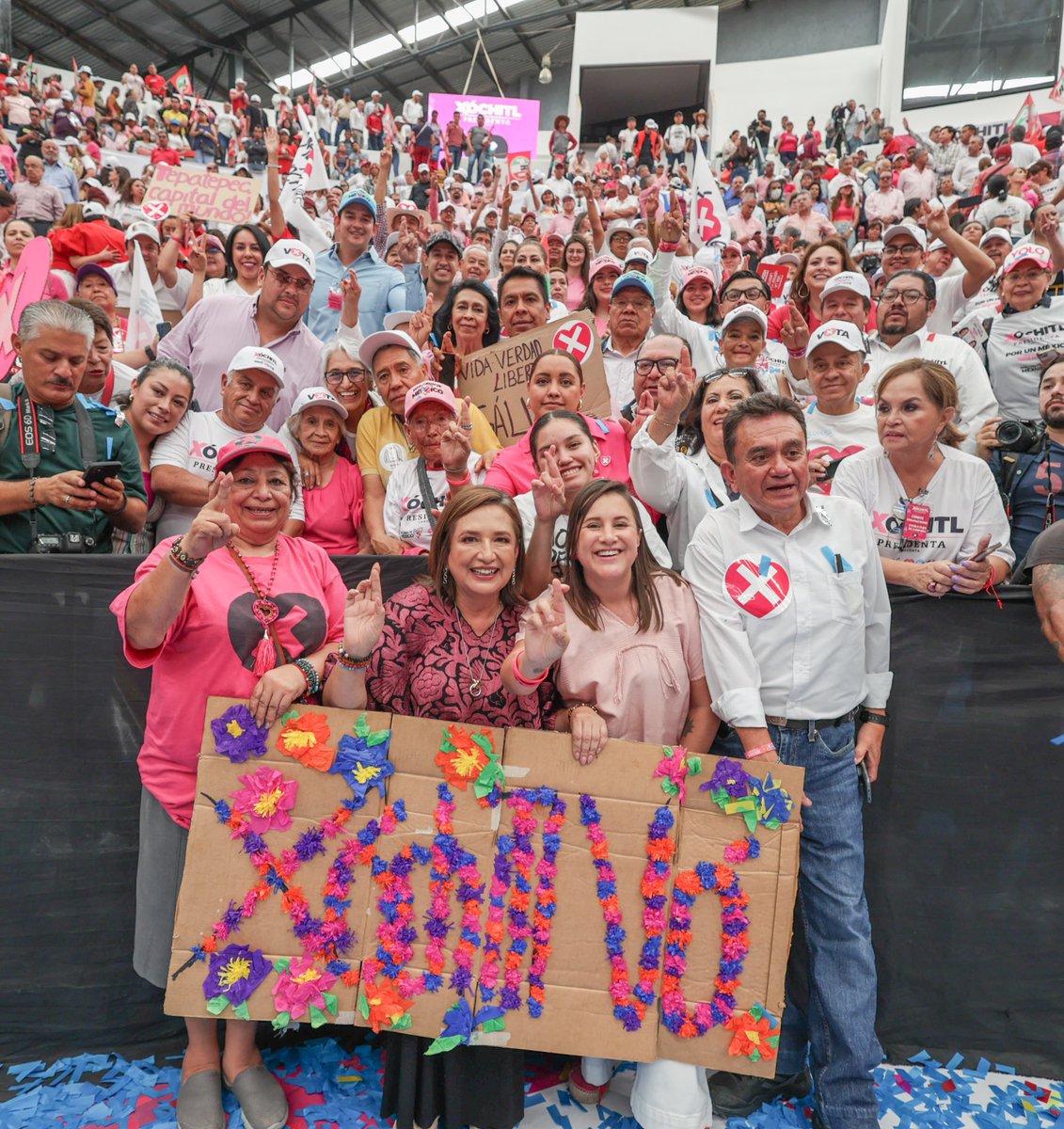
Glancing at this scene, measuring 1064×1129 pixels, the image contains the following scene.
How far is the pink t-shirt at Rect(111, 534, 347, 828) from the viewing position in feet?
8.12

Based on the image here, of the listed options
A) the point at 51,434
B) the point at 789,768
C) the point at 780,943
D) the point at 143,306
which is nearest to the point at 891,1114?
the point at 780,943

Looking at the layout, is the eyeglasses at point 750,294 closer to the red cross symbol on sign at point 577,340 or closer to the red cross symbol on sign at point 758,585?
the red cross symbol on sign at point 577,340

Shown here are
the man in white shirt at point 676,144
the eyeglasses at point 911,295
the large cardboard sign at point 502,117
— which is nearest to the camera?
the eyeglasses at point 911,295

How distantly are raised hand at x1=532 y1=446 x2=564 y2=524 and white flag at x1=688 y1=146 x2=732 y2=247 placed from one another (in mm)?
6155

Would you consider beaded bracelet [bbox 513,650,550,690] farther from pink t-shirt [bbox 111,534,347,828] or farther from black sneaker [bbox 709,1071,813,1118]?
black sneaker [bbox 709,1071,813,1118]

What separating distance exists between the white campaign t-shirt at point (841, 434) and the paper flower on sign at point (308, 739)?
227 centimetres

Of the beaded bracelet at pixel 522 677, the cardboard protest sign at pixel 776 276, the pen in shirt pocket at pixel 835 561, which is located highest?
the cardboard protest sign at pixel 776 276

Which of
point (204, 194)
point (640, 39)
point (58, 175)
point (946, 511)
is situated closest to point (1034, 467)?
point (946, 511)

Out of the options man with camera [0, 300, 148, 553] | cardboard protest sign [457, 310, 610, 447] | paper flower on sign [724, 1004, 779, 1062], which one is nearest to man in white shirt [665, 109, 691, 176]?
cardboard protest sign [457, 310, 610, 447]

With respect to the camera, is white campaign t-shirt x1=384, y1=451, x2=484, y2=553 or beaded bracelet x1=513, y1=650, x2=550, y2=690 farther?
white campaign t-shirt x1=384, y1=451, x2=484, y2=553

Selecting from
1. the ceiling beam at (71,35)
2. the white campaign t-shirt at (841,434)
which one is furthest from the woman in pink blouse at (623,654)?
the ceiling beam at (71,35)

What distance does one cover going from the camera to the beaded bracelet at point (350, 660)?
7.81ft

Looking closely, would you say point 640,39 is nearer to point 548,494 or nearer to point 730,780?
point 548,494

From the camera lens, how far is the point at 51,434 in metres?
3.07
